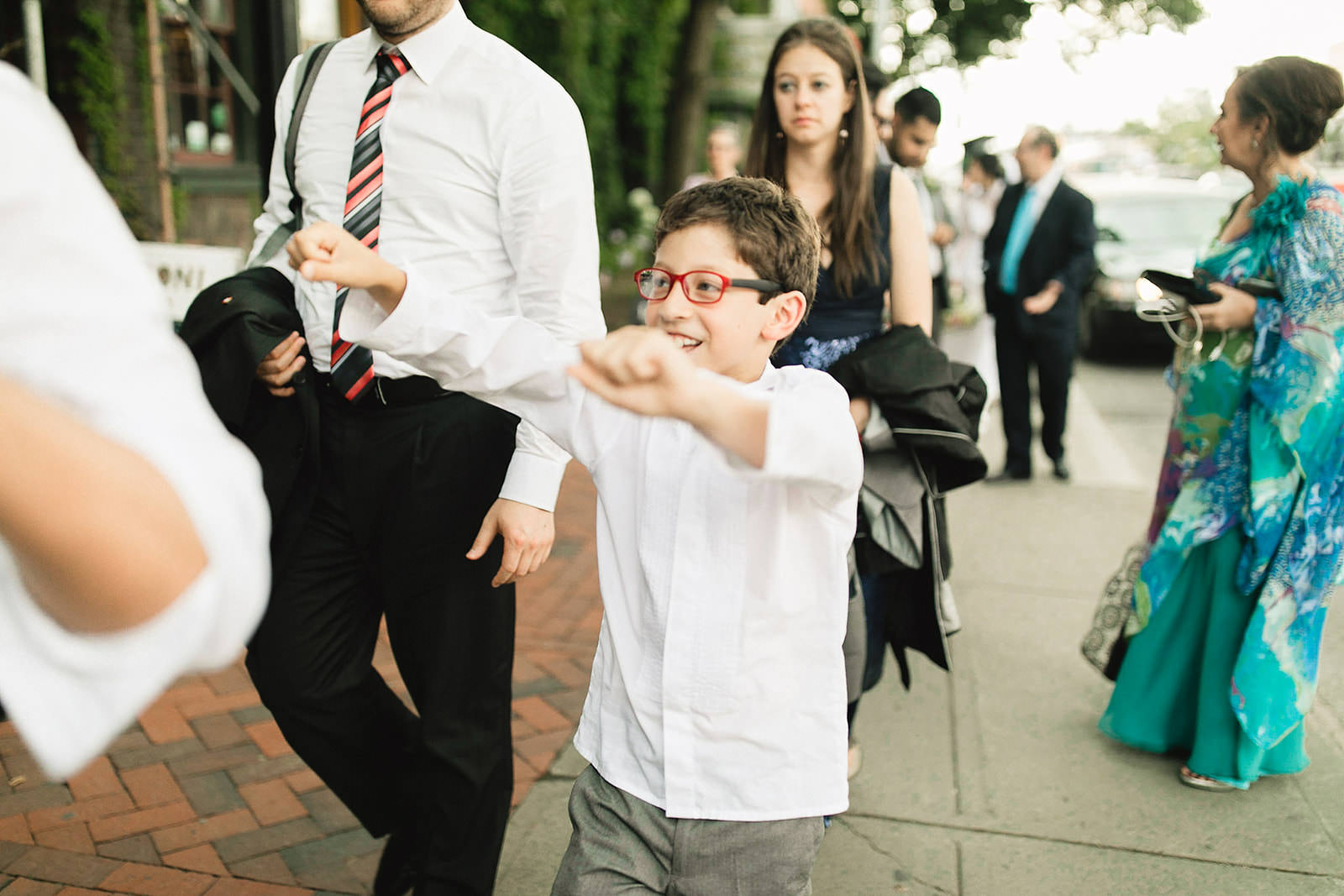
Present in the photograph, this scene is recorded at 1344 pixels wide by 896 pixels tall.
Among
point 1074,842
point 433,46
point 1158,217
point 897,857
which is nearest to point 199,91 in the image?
point 433,46

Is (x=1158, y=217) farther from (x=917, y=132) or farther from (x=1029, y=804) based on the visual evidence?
(x=1029, y=804)

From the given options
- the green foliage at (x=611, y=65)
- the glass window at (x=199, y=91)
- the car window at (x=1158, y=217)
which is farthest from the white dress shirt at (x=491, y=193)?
the car window at (x=1158, y=217)

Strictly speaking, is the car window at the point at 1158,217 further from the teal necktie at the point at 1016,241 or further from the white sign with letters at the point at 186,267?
the white sign with letters at the point at 186,267

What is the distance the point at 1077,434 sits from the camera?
8.95 m

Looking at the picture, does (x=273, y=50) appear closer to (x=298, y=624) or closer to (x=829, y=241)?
(x=829, y=241)

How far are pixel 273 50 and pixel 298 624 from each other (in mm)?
2400

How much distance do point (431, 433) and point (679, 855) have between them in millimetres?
973

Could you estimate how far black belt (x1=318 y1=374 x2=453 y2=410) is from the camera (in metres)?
2.29

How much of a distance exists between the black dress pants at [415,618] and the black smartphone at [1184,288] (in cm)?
214

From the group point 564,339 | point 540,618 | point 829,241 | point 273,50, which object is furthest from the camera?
point 540,618

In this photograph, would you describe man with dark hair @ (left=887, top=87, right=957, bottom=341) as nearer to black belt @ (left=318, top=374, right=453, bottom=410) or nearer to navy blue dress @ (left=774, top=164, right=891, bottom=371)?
navy blue dress @ (left=774, top=164, right=891, bottom=371)

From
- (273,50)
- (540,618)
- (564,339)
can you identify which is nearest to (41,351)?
(564,339)

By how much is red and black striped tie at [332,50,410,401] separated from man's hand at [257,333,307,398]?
0.07m

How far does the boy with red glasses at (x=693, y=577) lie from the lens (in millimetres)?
1737
